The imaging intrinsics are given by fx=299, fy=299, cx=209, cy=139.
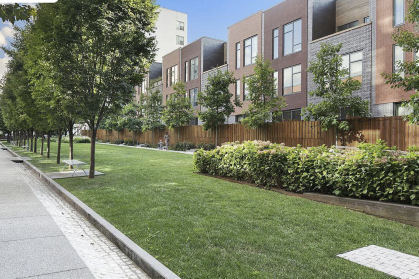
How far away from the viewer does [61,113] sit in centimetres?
1382

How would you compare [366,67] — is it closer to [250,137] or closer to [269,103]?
[269,103]

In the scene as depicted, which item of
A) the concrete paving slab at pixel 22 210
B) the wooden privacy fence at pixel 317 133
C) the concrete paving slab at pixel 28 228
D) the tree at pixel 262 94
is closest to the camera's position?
the concrete paving slab at pixel 28 228

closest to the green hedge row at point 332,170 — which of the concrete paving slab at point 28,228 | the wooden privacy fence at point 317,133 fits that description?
the concrete paving slab at point 28,228

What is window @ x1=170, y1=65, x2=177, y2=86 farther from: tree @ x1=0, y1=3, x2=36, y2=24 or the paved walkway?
tree @ x1=0, y1=3, x2=36, y2=24

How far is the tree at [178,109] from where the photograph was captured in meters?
32.8

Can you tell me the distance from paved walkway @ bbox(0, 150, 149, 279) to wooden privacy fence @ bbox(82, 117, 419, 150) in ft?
52.2

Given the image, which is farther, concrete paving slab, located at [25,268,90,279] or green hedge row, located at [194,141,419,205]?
green hedge row, located at [194,141,419,205]

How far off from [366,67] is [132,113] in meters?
34.0

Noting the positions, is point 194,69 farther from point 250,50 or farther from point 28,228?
point 28,228

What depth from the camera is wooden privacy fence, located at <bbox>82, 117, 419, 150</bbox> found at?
55.5 feet

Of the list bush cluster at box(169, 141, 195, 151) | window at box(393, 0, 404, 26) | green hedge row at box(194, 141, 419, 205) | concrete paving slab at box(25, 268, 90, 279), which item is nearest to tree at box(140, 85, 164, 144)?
bush cluster at box(169, 141, 195, 151)

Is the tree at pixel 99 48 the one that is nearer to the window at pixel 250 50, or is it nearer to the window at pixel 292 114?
the window at pixel 292 114

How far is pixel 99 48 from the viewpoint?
1086 cm

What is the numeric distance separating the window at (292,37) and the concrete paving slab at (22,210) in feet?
80.9
